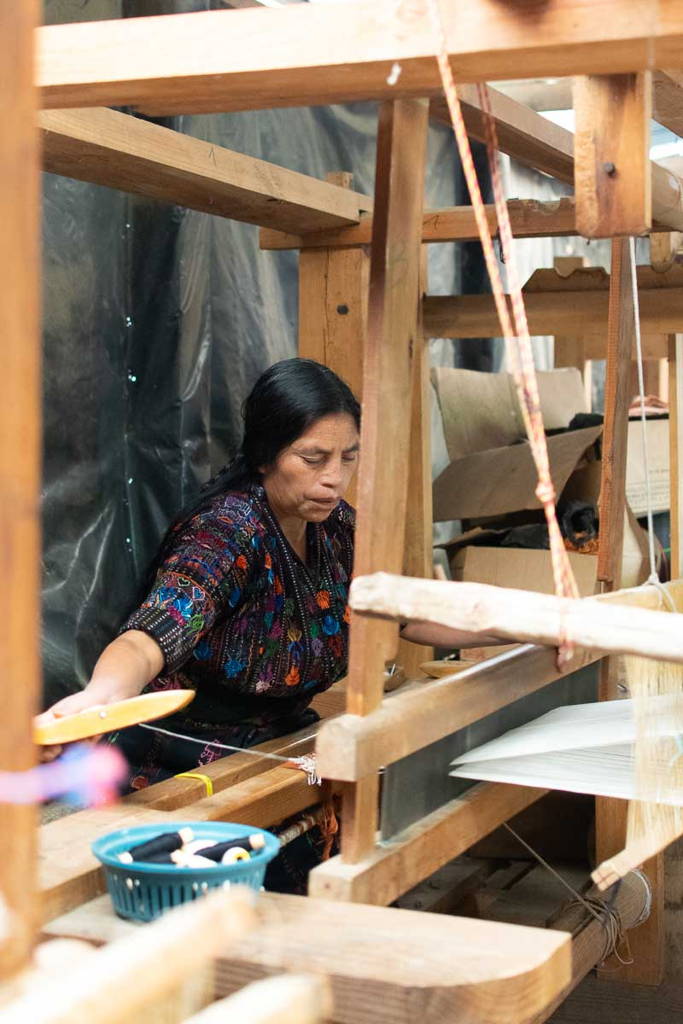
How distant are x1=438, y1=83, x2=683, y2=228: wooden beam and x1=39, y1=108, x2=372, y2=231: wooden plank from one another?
0.65 metres

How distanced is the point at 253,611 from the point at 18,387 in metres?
2.22

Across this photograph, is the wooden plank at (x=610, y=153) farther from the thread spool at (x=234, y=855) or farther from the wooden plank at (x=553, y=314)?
the wooden plank at (x=553, y=314)

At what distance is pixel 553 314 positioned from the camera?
3846 mm

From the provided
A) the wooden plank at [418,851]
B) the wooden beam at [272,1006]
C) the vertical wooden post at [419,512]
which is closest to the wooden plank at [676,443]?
the vertical wooden post at [419,512]

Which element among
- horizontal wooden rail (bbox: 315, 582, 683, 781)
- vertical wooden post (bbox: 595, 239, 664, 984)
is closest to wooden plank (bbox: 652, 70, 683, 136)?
vertical wooden post (bbox: 595, 239, 664, 984)

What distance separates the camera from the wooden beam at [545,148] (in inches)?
114

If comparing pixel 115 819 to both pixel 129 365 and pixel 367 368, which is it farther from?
pixel 129 365

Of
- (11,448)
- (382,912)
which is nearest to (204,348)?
(382,912)

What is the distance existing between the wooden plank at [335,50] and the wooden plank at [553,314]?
1945 mm

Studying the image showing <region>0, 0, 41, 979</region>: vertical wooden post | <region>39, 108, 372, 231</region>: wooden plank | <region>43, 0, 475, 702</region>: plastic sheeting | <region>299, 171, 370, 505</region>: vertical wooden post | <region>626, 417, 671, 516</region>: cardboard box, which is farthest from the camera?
<region>626, 417, 671, 516</region>: cardboard box

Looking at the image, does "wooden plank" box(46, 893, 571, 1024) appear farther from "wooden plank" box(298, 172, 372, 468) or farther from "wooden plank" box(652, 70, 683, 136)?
"wooden plank" box(298, 172, 372, 468)

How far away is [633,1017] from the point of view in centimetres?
338

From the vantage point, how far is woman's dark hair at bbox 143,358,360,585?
3211 mm

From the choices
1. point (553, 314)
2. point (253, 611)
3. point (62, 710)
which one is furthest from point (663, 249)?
point (62, 710)
